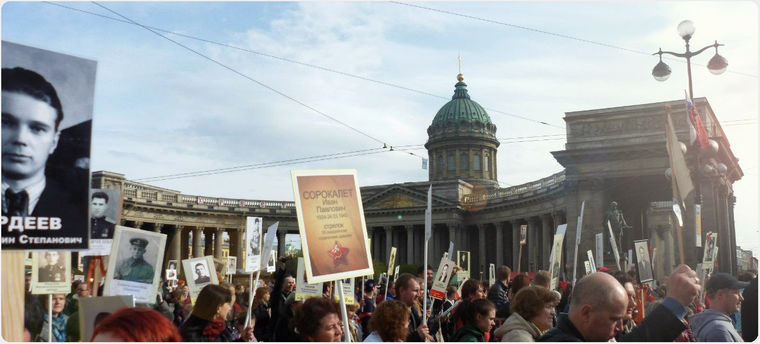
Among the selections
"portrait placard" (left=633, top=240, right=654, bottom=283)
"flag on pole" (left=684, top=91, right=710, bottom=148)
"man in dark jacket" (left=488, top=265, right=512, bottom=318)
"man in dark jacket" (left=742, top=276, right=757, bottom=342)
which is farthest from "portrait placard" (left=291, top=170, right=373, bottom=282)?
"flag on pole" (left=684, top=91, right=710, bottom=148)

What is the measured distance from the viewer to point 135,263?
7.34m

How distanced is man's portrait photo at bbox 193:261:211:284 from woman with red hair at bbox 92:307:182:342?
8.18 m

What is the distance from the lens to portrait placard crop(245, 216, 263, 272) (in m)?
12.0

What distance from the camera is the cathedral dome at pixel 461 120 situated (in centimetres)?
9650

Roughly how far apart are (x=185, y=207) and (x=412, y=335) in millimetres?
68723

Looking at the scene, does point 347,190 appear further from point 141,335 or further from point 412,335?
point 141,335

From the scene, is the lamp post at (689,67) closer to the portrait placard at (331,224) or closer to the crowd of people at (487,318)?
the crowd of people at (487,318)

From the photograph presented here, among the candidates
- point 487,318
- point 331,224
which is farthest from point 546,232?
point 331,224

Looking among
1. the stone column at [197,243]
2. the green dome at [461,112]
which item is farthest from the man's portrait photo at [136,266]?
the green dome at [461,112]

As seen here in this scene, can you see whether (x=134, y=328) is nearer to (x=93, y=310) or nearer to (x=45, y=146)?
(x=93, y=310)

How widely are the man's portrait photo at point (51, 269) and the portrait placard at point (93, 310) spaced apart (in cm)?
291

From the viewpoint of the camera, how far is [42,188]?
16.7 feet

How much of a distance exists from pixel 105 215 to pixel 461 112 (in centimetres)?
8871

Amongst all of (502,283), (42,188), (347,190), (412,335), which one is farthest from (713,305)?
(42,188)
